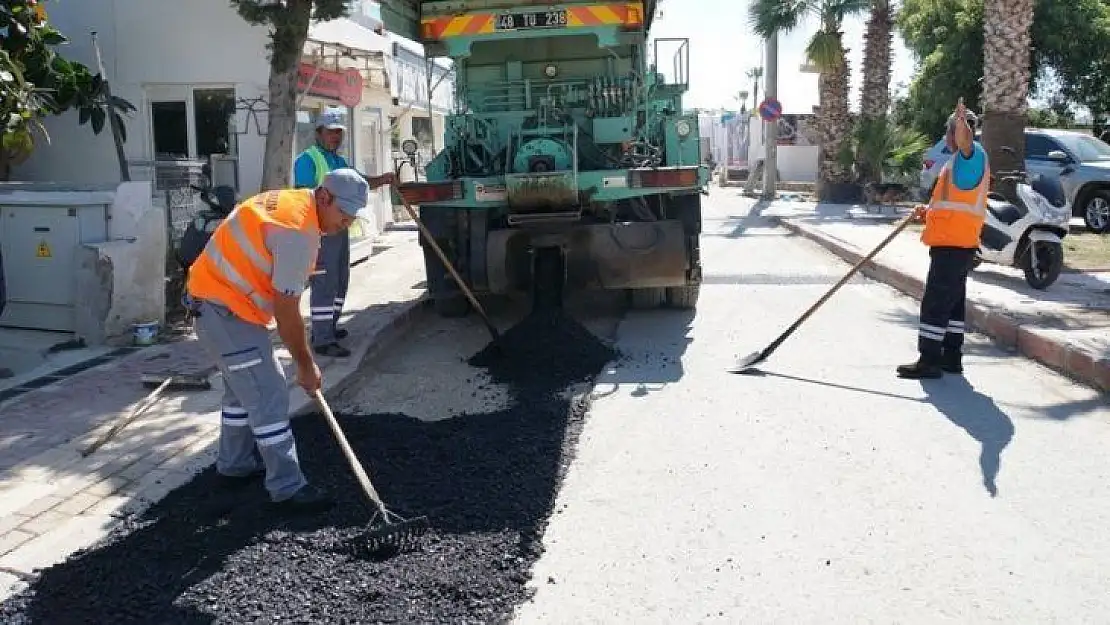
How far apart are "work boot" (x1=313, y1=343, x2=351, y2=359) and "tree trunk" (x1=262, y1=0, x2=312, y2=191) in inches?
140

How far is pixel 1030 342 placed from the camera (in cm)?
728

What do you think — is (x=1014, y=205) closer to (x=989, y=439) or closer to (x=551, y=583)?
(x=989, y=439)

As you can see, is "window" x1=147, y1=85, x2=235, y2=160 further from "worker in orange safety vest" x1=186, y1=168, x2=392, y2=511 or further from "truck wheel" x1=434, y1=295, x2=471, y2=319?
"worker in orange safety vest" x1=186, y1=168, x2=392, y2=511

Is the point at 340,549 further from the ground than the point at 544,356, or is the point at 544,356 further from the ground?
the point at 544,356

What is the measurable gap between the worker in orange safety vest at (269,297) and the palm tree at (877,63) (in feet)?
66.7

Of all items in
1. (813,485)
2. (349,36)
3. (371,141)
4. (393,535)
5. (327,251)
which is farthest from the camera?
(371,141)

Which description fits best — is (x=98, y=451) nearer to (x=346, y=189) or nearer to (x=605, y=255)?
(x=346, y=189)

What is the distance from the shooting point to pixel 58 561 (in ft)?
12.4

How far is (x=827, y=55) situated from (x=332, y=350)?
18.7 meters

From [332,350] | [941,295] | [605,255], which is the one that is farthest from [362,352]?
[941,295]

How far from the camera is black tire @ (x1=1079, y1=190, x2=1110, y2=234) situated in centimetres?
1464

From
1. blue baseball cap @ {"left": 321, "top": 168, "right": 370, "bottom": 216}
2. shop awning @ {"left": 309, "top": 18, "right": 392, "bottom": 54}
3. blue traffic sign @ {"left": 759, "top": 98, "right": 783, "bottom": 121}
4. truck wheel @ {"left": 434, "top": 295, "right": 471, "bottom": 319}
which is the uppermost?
shop awning @ {"left": 309, "top": 18, "right": 392, "bottom": 54}

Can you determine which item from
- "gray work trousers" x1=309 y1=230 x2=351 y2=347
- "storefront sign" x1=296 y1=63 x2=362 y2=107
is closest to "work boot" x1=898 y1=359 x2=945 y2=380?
"gray work trousers" x1=309 y1=230 x2=351 y2=347

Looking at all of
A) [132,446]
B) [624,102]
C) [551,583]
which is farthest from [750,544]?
[624,102]
